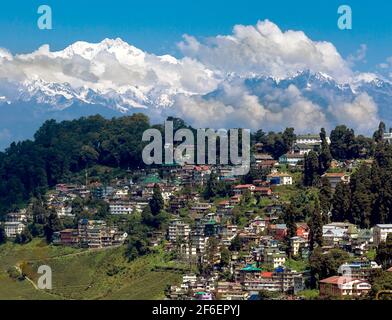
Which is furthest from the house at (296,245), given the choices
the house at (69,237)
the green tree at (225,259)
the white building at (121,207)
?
the white building at (121,207)

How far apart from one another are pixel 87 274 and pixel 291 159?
890cm

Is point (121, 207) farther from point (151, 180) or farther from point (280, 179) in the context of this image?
point (280, 179)

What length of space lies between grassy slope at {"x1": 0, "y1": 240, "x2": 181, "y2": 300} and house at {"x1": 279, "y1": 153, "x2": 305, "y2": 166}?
713cm

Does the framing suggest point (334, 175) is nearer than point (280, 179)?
Yes

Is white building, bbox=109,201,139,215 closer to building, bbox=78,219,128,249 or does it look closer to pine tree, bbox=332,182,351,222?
building, bbox=78,219,128,249

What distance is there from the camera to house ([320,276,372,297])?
15.1 metres

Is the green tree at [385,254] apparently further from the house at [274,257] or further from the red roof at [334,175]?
the red roof at [334,175]

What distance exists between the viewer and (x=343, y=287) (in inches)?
602

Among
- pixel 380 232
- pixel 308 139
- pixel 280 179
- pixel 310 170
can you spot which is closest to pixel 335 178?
pixel 310 170

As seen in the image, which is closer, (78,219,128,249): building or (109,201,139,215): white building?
(78,219,128,249): building

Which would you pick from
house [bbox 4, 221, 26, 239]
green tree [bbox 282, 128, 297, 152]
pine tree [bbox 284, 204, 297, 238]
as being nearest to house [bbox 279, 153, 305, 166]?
green tree [bbox 282, 128, 297, 152]

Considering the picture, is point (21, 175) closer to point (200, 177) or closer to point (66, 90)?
point (200, 177)

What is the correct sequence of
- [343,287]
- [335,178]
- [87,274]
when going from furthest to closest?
[335,178]
[87,274]
[343,287]

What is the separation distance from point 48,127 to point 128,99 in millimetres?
56851
